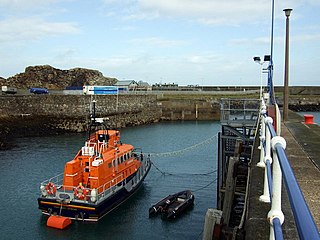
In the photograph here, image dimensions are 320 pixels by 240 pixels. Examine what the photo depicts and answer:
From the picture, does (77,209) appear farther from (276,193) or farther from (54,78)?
(54,78)

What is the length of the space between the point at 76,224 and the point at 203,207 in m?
6.22

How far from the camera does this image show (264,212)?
434 centimetres

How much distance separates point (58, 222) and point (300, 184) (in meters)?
13.1

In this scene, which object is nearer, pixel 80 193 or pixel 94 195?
pixel 94 195

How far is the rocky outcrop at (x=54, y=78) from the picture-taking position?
3760 inches

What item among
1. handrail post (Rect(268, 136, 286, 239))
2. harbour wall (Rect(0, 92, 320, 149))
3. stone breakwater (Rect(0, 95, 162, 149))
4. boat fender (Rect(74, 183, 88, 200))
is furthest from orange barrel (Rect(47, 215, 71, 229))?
stone breakwater (Rect(0, 95, 162, 149))

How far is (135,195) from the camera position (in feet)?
69.3

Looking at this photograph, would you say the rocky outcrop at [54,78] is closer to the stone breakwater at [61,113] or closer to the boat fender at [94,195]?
the stone breakwater at [61,113]

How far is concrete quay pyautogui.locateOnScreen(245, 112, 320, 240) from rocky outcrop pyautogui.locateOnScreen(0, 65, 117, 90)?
92.5 m

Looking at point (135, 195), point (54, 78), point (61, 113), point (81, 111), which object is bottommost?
point (135, 195)

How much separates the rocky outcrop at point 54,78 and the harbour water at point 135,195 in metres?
58.5

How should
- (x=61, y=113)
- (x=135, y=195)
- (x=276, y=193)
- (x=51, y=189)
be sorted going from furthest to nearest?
1. (x=61, y=113)
2. (x=135, y=195)
3. (x=51, y=189)
4. (x=276, y=193)

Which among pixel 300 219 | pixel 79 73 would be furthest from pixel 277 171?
pixel 79 73

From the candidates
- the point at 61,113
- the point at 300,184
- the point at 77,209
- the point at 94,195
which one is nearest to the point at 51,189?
the point at 77,209
